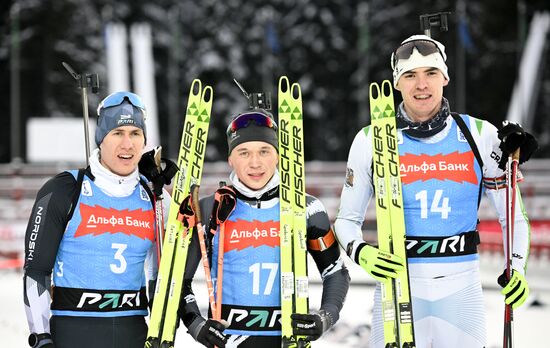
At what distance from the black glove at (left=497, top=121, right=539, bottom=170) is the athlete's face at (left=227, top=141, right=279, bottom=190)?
1091 millimetres

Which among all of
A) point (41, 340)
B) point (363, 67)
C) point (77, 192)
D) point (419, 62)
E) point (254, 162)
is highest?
point (363, 67)

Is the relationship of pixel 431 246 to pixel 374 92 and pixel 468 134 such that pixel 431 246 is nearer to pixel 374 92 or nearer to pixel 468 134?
pixel 468 134

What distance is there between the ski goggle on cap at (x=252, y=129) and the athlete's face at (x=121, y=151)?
463 mm

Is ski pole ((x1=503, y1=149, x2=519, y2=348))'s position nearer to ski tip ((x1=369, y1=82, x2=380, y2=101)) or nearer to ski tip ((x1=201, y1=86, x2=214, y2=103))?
ski tip ((x1=369, y1=82, x2=380, y2=101))

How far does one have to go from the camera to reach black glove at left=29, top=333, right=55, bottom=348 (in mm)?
4281

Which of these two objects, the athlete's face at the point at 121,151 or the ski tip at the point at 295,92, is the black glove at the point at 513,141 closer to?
the ski tip at the point at 295,92

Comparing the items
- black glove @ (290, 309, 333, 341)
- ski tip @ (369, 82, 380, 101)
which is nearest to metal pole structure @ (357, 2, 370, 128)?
ski tip @ (369, 82, 380, 101)

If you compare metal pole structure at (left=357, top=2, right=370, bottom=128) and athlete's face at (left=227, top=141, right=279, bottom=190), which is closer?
athlete's face at (left=227, top=141, right=279, bottom=190)

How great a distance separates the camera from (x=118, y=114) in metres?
4.60

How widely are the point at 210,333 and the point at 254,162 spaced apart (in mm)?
815

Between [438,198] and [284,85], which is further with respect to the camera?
[284,85]

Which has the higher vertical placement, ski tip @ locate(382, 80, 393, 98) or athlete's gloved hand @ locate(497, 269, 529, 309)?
ski tip @ locate(382, 80, 393, 98)

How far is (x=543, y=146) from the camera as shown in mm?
40688

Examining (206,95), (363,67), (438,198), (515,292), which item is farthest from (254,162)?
(363,67)
